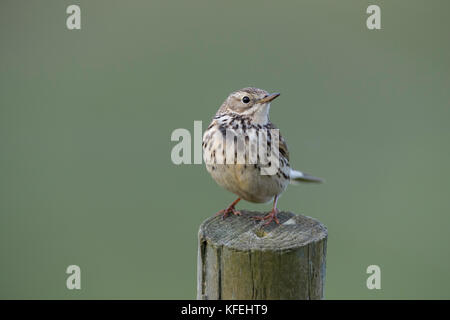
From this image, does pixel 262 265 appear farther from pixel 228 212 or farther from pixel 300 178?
pixel 300 178

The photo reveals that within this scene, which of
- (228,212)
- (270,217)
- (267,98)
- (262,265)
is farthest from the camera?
(267,98)

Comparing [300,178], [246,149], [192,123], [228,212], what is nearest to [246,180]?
[246,149]

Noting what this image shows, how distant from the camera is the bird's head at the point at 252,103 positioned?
496 cm

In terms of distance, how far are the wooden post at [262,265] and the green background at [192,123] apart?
281 cm

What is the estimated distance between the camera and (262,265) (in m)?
3.53

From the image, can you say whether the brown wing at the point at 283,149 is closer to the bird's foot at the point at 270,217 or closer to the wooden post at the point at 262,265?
the bird's foot at the point at 270,217

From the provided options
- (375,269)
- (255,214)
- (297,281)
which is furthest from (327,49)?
(297,281)

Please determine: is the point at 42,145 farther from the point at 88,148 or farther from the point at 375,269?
the point at 375,269

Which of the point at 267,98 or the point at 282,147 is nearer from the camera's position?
the point at 267,98

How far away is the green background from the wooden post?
2805 millimetres

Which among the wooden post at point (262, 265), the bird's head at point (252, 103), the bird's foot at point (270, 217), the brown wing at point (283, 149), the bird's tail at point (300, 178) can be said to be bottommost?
the wooden post at point (262, 265)

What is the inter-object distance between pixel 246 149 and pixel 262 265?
1403 mm

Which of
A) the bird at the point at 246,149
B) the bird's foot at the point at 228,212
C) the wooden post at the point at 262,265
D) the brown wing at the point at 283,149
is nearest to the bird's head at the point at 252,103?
the bird at the point at 246,149

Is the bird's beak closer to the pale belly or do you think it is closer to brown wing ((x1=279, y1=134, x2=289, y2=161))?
brown wing ((x1=279, y1=134, x2=289, y2=161))
